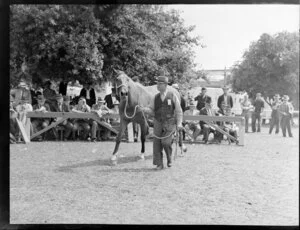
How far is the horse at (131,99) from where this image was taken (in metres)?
5.40

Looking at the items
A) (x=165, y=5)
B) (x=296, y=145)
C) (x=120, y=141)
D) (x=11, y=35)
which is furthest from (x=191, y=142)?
(x=11, y=35)

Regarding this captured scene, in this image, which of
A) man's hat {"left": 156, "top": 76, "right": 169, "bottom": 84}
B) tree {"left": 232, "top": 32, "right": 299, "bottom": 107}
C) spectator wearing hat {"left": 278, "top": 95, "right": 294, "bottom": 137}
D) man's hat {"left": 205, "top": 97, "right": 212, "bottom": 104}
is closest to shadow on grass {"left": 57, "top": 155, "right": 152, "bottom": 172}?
man's hat {"left": 156, "top": 76, "right": 169, "bottom": 84}

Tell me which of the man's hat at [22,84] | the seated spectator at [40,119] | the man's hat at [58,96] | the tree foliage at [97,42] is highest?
the tree foliage at [97,42]

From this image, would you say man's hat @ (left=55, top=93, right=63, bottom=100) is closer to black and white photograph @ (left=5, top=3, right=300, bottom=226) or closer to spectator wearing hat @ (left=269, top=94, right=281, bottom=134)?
black and white photograph @ (left=5, top=3, right=300, bottom=226)

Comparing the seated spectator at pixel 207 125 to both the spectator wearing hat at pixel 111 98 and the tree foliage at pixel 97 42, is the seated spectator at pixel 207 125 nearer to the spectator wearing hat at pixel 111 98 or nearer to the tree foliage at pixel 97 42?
the tree foliage at pixel 97 42

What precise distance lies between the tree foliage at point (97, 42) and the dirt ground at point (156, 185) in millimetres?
1099

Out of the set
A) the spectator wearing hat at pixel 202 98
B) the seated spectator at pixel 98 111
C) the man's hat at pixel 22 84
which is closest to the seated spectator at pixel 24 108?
the man's hat at pixel 22 84

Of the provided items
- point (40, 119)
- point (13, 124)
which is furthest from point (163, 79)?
point (13, 124)

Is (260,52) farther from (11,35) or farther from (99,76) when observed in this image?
(11,35)

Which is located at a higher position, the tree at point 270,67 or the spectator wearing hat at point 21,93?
the tree at point 270,67

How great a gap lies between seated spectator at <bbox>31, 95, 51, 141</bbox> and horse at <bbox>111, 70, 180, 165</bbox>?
1.05 metres

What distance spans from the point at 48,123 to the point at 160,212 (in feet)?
6.82

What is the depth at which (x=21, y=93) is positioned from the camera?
525 centimetres

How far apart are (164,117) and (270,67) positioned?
1.60m
